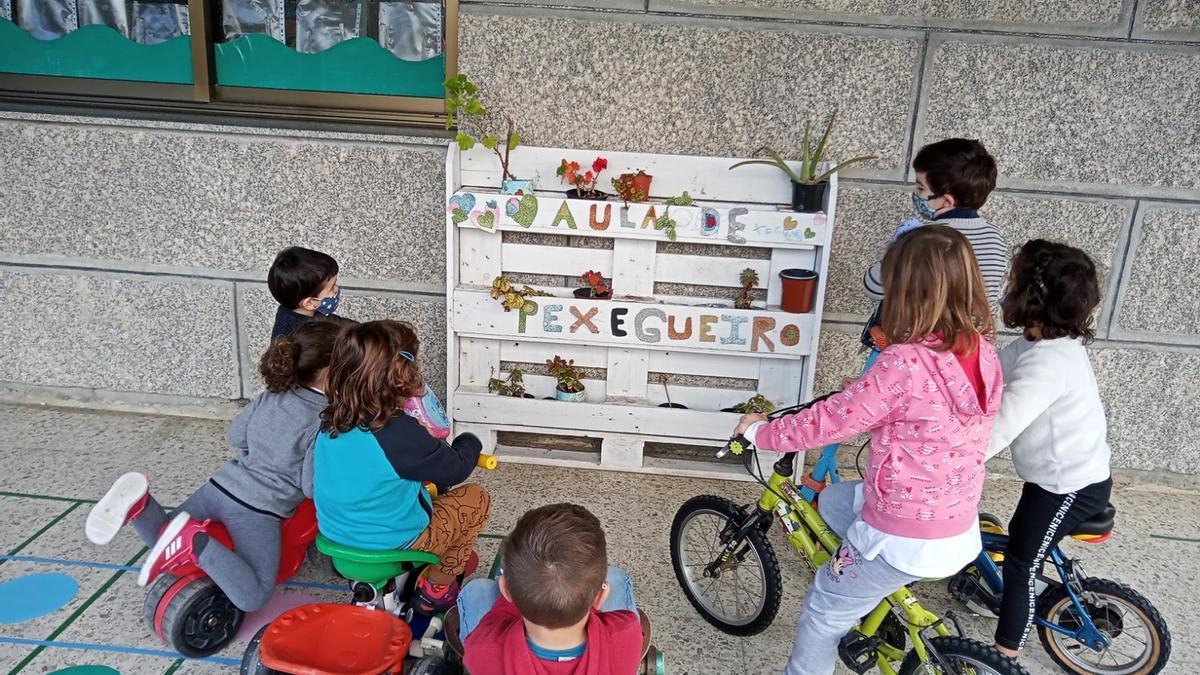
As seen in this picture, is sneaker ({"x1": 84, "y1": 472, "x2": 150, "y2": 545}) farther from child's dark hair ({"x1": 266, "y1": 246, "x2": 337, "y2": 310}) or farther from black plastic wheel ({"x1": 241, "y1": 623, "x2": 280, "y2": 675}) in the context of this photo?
child's dark hair ({"x1": 266, "y1": 246, "x2": 337, "y2": 310})

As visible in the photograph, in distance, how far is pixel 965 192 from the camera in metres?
3.00

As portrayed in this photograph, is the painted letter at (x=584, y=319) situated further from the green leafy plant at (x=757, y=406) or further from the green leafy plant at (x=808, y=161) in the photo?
the green leafy plant at (x=808, y=161)

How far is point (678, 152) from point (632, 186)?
Result: 0.32 meters

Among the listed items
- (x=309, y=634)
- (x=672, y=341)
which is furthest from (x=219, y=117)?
(x=309, y=634)

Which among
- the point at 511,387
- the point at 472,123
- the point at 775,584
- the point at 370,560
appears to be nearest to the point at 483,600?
the point at 370,560

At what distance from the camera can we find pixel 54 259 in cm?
413

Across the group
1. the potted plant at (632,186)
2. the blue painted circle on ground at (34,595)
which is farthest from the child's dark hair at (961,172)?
the blue painted circle on ground at (34,595)

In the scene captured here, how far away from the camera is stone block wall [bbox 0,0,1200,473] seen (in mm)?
3586

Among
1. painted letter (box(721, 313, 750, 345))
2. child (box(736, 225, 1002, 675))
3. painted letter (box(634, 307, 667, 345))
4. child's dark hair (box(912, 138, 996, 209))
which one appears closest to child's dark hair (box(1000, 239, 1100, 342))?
child (box(736, 225, 1002, 675))

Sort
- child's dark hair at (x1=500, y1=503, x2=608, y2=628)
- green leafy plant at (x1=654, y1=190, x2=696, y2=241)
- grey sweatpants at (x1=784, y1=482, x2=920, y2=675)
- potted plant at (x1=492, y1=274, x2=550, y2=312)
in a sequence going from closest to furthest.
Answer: child's dark hair at (x1=500, y1=503, x2=608, y2=628) → grey sweatpants at (x1=784, y1=482, x2=920, y2=675) → green leafy plant at (x1=654, y1=190, x2=696, y2=241) → potted plant at (x1=492, y1=274, x2=550, y2=312)

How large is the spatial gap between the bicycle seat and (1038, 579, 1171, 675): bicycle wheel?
0.66ft

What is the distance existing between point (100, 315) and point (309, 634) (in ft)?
8.97

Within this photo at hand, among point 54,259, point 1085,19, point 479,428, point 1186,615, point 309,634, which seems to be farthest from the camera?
point 54,259

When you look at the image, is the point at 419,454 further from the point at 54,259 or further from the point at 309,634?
the point at 54,259
